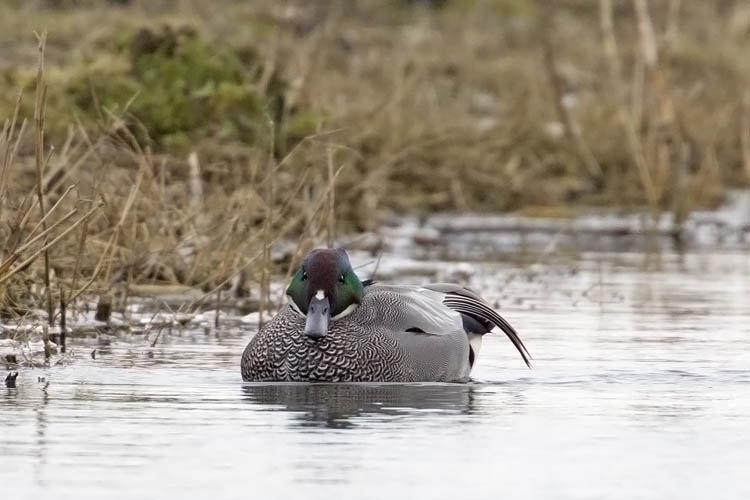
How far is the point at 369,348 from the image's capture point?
8.36 m

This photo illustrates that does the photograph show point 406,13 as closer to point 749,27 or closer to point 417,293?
point 749,27

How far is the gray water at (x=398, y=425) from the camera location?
19.3ft

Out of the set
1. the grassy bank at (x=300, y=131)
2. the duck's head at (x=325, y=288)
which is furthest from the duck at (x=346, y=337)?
the grassy bank at (x=300, y=131)

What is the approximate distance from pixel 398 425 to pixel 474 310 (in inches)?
79.9

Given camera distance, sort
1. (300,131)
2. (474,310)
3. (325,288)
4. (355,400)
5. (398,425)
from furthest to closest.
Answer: (300,131), (474,310), (325,288), (355,400), (398,425)

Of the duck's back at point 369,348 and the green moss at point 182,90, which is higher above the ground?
the green moss at point 182,90

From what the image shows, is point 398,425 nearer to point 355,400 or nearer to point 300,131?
point 355,400

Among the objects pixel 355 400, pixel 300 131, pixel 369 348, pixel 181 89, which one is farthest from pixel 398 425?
pixel 181 89

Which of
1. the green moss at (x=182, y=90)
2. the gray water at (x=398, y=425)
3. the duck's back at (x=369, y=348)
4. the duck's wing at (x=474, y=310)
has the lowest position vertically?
the gray water at (x=398, y=425)

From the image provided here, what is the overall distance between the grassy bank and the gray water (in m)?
0.68

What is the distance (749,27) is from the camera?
33094 millimetres

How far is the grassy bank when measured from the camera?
10539 mm

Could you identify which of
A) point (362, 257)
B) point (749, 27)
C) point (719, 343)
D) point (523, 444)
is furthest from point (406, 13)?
point (523, 444)

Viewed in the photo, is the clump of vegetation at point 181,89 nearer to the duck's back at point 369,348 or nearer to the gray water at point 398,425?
the gray water at point 398,425
